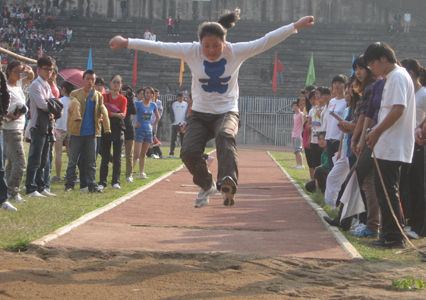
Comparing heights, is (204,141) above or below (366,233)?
above

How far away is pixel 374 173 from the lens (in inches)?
235

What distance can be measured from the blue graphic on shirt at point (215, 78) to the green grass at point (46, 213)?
2.44 m

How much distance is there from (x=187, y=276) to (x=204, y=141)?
1.96 meters

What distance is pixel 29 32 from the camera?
1524 inches

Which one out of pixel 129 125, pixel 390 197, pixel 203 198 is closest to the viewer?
pixel 390 197

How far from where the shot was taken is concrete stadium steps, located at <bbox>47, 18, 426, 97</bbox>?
3681 cm

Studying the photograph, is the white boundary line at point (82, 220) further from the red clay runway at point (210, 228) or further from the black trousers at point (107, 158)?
the black trousers at point (107, 158)

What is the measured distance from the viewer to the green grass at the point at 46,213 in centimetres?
566

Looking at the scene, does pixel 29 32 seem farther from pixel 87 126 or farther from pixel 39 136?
pixel 39 136

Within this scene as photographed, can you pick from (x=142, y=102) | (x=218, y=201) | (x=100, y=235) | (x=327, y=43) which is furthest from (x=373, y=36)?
(x=100, y=235)

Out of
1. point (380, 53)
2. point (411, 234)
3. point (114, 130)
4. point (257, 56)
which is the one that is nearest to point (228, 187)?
point (380, 53)

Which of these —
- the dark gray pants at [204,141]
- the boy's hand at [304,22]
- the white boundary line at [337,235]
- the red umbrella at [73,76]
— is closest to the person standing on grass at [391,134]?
the white boundary line at [337,235]

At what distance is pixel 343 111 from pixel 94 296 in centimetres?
549

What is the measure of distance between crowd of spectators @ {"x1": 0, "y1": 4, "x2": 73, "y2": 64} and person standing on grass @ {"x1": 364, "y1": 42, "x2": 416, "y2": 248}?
33.7m
